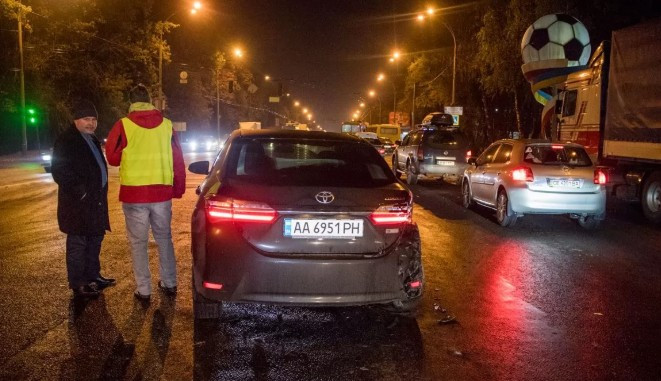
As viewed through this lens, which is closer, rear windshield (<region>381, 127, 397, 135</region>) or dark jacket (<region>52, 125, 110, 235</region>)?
dark jacket (<region>52, 125, 110, 235</region>)

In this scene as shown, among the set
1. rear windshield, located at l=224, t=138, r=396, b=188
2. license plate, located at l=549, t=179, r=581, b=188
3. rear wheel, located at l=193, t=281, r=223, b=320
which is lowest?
rear wheel, located at l=193, t=281, r=223, b=320

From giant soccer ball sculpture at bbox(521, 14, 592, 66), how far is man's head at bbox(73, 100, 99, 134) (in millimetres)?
16009

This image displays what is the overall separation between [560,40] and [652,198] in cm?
843

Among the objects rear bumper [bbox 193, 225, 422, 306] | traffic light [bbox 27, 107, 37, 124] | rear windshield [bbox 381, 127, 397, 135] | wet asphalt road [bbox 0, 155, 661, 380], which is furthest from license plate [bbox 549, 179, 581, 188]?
rear windshield [bbox 381, 127, 397, 135]

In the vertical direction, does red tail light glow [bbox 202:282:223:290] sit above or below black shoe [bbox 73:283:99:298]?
above

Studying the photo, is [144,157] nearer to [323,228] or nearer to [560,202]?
[323,228]

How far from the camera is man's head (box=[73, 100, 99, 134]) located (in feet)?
19.0

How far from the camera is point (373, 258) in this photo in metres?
4.52

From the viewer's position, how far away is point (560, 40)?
18.8 metres

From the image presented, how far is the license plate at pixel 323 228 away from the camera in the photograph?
4402mm

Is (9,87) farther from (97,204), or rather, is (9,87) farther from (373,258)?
(373,258)

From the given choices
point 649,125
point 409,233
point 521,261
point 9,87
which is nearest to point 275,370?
point 409,233

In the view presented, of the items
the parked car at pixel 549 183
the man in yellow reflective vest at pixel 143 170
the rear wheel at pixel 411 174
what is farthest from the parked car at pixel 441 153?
the man in yellow reflective vest at pixel 143 170

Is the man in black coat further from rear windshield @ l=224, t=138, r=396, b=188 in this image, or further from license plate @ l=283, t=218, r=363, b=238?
license plate @ l=283, t=218, r=363, b=238
